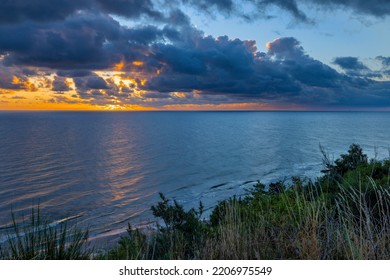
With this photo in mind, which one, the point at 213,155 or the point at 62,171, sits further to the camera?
the point at 213,155

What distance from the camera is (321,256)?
14.8ft

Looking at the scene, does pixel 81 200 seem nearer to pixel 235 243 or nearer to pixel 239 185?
pixel 239 185

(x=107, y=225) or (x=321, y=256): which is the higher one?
(x=321, y=256)

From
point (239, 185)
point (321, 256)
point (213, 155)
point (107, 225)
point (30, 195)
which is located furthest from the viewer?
point (213, 155)

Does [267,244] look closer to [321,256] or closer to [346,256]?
[321,256]

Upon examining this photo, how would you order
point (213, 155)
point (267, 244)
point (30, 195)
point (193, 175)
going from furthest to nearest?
point (213, 155) < point (193, 175) < point (30, 195) < point (267, 244)

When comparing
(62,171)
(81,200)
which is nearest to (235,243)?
(81,200)

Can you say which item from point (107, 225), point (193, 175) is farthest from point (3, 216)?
point (193, 175)

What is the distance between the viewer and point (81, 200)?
2583cm

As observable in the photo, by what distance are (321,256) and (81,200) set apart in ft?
78.2

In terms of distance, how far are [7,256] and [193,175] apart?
30957 millimetres
